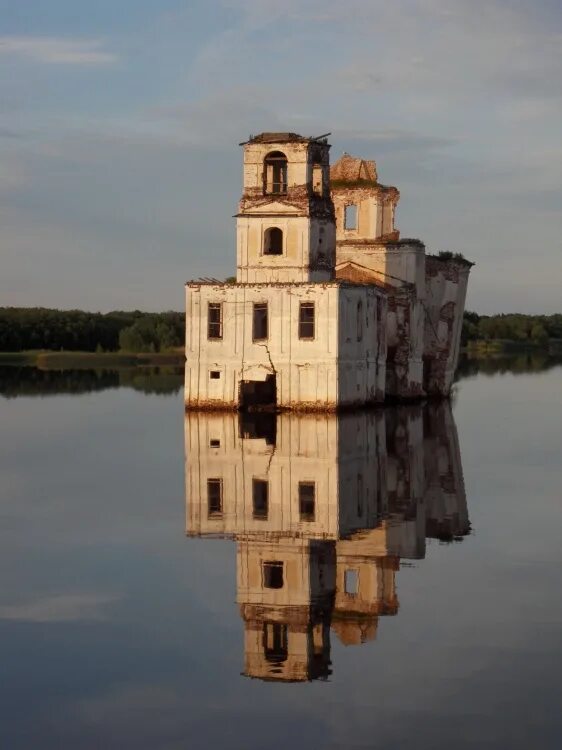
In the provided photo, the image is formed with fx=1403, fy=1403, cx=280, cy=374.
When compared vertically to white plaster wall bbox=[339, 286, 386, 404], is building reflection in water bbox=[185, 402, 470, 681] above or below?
below

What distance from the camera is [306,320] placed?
132 feet

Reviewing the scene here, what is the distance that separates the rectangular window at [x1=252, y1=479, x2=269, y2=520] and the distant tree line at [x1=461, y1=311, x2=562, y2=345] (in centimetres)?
11132

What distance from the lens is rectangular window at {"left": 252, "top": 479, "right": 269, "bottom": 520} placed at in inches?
766

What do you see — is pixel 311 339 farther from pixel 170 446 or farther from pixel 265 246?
pixel 170 446

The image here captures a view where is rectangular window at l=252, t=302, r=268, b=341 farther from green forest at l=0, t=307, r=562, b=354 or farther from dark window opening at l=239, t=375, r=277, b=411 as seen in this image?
green forest at l=0, t=307, r=562, b=354

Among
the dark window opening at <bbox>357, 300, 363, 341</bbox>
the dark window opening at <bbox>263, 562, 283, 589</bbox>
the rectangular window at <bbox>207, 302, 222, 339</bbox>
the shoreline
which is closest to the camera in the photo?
the dark window opening at <bbox>263, 562, 283, 589</bbox>

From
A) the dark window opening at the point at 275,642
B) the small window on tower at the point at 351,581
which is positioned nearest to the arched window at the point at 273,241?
the small window on tower at the point at 351,581

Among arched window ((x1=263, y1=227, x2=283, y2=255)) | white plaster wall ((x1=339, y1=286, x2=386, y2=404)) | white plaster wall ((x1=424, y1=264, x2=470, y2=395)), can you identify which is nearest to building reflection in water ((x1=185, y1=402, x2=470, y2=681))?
white plaster wall ((x1=339, y1=286, x2=386, y2=404))

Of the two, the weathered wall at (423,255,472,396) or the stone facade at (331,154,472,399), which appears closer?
the stone facade at (331,154,472,399)

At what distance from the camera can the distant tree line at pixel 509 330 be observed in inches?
5443

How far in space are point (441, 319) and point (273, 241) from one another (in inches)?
412

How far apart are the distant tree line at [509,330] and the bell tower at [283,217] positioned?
3615 inches

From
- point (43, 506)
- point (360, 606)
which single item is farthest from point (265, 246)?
point (360, 606)

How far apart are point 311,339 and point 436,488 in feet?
57.5
